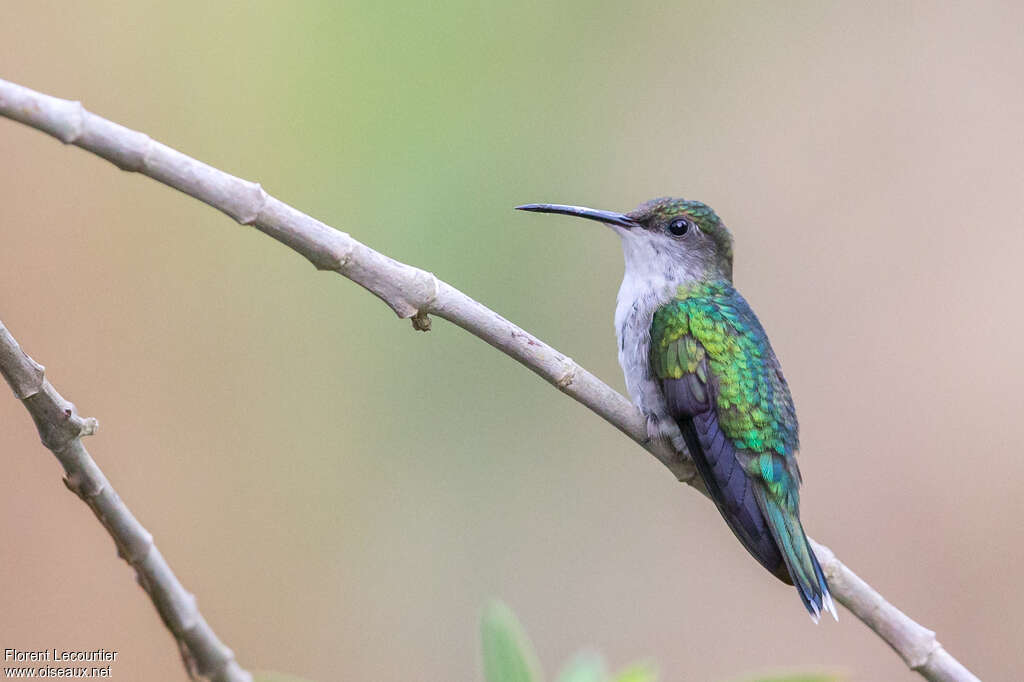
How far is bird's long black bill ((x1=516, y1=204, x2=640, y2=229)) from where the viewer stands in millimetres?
2506

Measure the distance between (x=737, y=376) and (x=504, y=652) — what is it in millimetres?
1669

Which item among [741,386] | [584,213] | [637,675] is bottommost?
[637,675]

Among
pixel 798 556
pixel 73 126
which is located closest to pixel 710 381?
pixel 798 556

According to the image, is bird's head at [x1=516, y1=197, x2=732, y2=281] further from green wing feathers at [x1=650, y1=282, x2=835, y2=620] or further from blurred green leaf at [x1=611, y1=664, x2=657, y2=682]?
blurred green leaf at [x1=611, y1=664, x2=657, y2=682]

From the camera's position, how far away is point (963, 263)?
15.2 ft

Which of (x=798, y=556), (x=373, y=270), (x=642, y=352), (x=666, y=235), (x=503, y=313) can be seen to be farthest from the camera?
(x=503, y=313)

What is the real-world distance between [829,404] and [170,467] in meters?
2.84

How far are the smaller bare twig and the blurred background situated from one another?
2888 mm

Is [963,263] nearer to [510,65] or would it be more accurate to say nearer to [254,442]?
[510,65]

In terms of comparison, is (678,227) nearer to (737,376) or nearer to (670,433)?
(737,376)

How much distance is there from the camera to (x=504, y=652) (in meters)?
0.89

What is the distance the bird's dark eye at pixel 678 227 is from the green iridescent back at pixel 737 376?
0.83ft

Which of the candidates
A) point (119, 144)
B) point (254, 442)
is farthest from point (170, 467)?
point (119, 144)

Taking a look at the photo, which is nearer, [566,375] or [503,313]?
[566,375]
